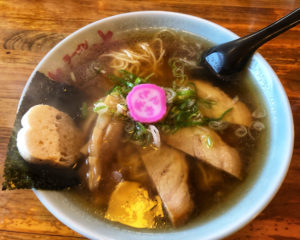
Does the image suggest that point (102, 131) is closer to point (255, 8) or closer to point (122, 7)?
point (122, 7)

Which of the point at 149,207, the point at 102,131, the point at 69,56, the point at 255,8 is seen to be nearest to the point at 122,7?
the point at 69,56

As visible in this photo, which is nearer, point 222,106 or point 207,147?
point 207,147

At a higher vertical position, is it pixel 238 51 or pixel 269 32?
pixel 269 32

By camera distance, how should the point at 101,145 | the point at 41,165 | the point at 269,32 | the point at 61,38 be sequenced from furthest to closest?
the point at 61,38 < the point at 269,32 < the point at 101,145 < the point at 41,165

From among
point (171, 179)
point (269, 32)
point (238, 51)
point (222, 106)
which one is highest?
point (269, 32)

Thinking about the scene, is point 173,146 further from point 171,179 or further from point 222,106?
point 222,106

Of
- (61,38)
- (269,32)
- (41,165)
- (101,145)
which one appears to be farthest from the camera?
(61,38)

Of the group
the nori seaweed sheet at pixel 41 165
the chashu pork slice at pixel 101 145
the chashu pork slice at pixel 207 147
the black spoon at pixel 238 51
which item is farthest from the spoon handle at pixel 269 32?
the nori seaweed sheet at pixel 41 165

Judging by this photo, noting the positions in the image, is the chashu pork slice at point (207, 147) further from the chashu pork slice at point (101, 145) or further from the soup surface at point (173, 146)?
the chashu pork slice at point (101, 145)

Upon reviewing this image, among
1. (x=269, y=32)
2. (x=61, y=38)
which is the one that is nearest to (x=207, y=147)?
(x=269, y=32)
